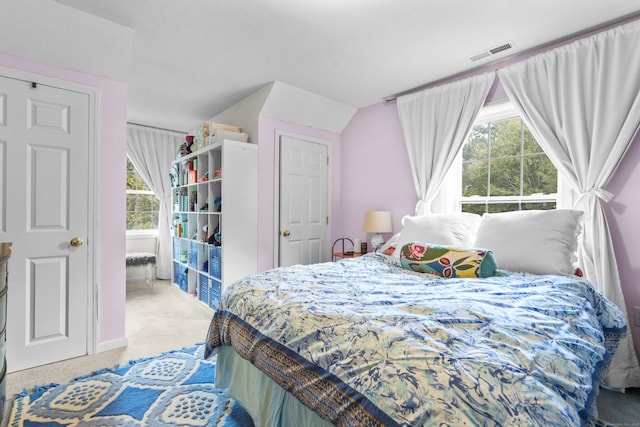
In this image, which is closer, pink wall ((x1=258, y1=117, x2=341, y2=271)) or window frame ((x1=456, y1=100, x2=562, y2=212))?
window frame ((x1=456, y1=100, x2=562, y2=212))

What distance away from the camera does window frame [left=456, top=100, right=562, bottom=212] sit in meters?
2.66

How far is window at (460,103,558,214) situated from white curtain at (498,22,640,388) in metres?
0.22

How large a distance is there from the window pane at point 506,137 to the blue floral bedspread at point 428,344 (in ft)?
5.00

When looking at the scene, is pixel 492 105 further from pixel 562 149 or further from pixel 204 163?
pixel 204 163

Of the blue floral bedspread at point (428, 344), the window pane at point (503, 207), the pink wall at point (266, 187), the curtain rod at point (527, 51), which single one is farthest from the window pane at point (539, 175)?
the pink wall at point (266, 187)

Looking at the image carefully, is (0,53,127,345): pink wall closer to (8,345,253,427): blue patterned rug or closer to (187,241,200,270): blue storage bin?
(8,345,253,427): blue patterned rug

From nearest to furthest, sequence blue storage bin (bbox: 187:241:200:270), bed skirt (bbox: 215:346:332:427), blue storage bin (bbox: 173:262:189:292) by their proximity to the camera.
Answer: bed skirt (bbox: 215:346:332:427), blue storage bin (bbox: 187:241:200:270), blue storage bin (bbox: 173:262:189:292)

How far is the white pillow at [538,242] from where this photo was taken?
78.7 inches

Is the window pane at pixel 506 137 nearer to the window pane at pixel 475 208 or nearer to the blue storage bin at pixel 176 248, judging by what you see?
the window pane at pixel 475 208

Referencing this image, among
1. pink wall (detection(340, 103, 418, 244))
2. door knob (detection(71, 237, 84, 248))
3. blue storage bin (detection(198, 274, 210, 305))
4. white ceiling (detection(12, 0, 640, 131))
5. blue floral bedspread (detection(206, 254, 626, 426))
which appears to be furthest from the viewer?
blue storage bin (detection(198, 274, 210, 305))

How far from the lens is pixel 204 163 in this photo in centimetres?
407

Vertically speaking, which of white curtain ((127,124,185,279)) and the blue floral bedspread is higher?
white curtain ((127,124,185,279))

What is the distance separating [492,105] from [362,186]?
5.66ft

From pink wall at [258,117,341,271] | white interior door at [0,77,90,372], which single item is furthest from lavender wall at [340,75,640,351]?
white interior door at [0,77,90,372]
